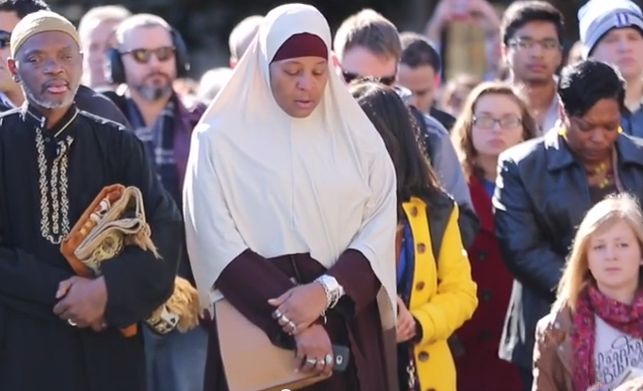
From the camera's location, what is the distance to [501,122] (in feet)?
21.1

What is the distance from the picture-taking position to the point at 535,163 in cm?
549

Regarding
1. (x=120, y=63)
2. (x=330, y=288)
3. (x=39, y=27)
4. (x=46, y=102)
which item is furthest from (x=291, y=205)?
(x=120, y=63)

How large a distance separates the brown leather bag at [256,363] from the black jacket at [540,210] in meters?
1.13

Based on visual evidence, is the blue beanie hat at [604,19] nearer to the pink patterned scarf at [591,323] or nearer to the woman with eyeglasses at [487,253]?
the woman with eyeglasses at [487,253]

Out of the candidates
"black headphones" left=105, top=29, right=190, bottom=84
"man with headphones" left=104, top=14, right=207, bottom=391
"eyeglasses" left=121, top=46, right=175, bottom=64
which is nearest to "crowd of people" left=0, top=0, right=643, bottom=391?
"man with headphones" left=104, top=14, right=207, bottom=391

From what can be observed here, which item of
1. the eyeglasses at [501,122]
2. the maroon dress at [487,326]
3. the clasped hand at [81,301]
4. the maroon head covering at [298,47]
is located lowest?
the maroon dress at [487,326]

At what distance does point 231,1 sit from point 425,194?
8.61 metres

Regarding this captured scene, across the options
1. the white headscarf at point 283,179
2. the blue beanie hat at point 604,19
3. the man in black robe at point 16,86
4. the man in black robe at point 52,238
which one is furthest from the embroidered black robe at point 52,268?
the blue beanie hat at point 604,19

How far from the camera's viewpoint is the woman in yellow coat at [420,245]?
5250 mm

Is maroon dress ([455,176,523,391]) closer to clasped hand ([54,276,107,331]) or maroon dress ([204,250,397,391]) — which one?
maroon dress ([204,250,397,391])

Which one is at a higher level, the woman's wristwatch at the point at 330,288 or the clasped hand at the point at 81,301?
the clasped hand at the point at 81,301

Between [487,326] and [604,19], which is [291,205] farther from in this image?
[604,19]

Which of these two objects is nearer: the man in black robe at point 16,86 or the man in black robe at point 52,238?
the man in black robe at point 52,238

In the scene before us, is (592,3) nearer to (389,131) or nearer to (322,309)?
(389,131)
